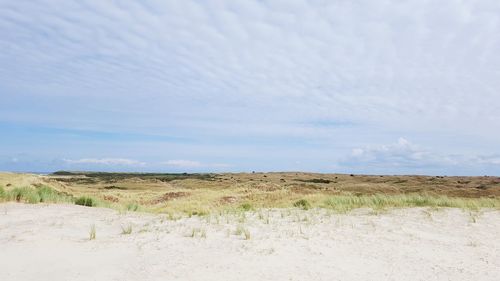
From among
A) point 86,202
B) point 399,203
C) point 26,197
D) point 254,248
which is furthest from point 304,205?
point 26,197

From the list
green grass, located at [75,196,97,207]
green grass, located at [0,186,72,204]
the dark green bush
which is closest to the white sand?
the dark green bush

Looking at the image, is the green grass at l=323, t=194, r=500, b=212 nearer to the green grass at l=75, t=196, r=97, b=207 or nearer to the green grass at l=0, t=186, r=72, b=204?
the green grass at l=75, t=196, r=97, b=207

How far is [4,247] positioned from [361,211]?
12.0m

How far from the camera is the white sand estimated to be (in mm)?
8680

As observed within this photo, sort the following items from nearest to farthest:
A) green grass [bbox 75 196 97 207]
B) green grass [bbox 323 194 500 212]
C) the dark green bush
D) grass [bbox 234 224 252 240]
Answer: grass [bbox 234 224 252 240] → the dark green bush → green grass [bbox 323 194 500 212] → green grass [bbox 75 196 97 207]

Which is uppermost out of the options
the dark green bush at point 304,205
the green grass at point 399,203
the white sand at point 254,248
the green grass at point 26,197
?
the green grass at point 399,203

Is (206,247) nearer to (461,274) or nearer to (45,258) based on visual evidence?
(45,258)

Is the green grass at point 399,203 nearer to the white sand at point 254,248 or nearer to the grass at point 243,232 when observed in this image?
the white sand at point 254,248

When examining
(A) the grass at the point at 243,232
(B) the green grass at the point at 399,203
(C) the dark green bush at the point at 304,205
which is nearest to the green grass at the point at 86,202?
(C) the dark green bush at the point at 304,205

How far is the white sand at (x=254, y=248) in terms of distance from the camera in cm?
868

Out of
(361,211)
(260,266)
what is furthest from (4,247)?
(361,211)

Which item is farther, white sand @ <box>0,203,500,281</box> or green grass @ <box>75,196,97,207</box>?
green grass @ <box>75,196,97,207</box>

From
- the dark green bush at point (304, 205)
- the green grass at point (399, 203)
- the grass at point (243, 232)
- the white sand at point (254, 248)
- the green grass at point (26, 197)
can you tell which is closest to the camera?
the white sand at point (254, 248)

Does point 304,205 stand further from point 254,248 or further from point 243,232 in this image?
point 254,248
